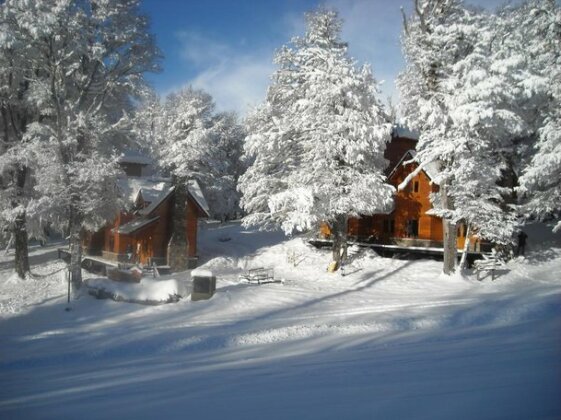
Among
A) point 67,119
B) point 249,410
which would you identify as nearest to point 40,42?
point 67,119

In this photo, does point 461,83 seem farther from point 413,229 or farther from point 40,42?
point 40,42

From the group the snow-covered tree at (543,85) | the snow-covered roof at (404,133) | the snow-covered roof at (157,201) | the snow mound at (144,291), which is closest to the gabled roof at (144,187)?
the snow-covered roof at (157,201)

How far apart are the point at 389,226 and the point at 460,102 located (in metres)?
14.7

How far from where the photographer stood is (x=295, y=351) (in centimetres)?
1077

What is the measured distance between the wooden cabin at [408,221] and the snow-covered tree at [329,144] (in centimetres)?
735

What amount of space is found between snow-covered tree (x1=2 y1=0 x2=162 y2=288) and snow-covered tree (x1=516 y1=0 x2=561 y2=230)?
19.9m

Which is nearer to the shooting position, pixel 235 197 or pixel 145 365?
pixel 145 365

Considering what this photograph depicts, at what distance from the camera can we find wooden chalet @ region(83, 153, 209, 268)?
29.6 metres

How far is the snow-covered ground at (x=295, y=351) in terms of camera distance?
6871 mm

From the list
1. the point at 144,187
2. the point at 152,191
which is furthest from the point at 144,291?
the point at 144,187

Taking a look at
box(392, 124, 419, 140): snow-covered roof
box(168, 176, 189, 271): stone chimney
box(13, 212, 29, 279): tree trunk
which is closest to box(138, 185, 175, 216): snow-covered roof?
box(168, 176, 189, 271): stone chimney

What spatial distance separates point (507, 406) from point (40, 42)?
2214 centimetres

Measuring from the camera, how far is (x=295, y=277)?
25156mm

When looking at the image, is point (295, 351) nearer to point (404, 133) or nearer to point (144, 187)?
point (144, 187)
